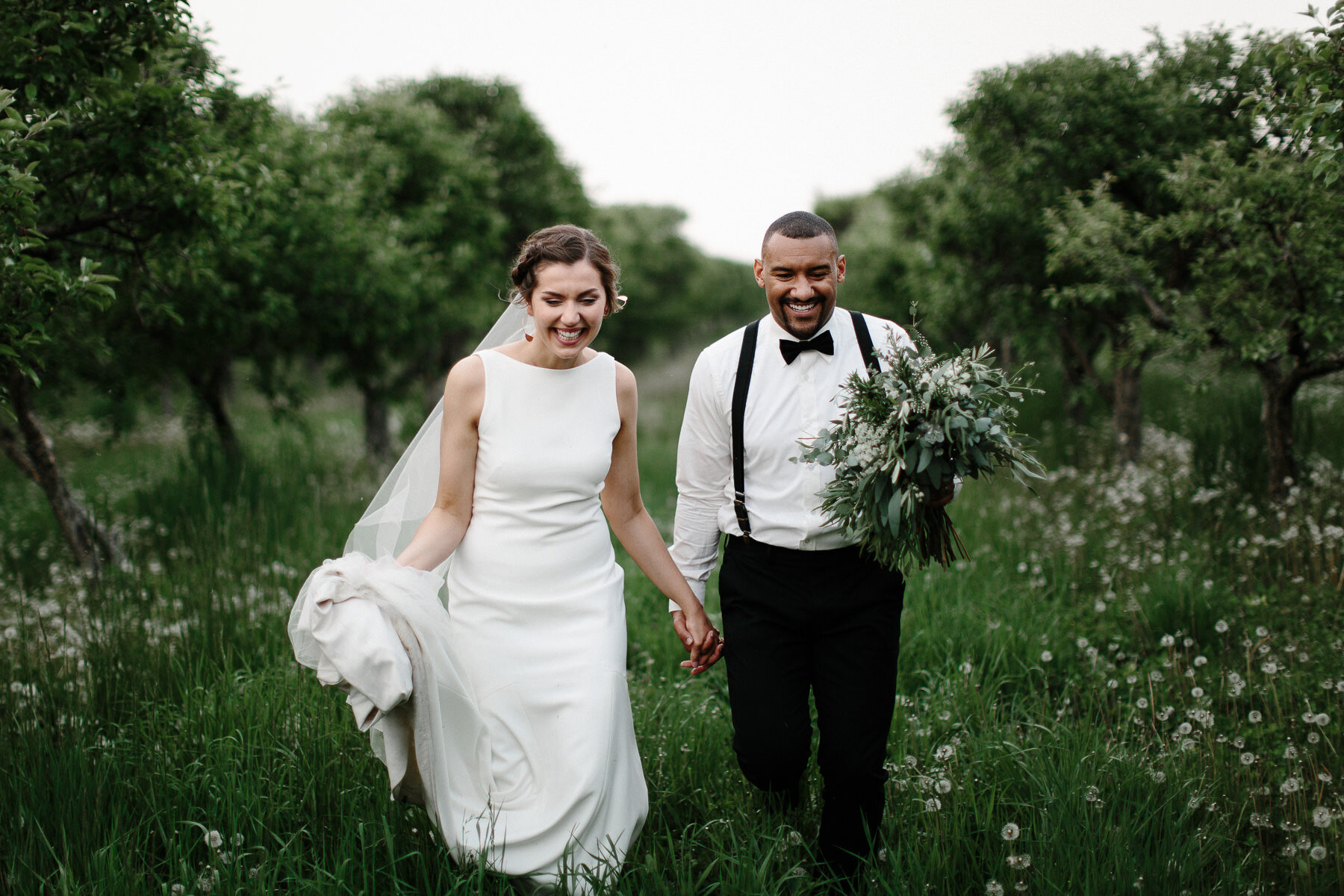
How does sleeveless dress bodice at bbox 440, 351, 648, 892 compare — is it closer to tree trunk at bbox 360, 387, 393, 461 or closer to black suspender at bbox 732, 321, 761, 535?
black suspender at bbox 732, 321, 761, 535

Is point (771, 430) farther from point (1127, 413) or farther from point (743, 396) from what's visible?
point (1127, 413)

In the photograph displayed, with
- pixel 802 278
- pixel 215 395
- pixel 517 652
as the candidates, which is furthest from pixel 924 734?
pixel 215 395

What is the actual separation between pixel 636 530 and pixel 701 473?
1.16 ft

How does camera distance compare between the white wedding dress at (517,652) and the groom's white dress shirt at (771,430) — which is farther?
the groom's white dress shirt at (771,430)

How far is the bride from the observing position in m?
2.76

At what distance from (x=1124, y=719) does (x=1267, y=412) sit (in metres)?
3.90

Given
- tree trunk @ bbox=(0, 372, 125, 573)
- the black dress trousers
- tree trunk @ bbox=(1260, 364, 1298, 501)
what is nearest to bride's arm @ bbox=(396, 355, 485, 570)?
the black dress trousers

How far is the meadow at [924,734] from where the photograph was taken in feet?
9.61

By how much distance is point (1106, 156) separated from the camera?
27.7ft

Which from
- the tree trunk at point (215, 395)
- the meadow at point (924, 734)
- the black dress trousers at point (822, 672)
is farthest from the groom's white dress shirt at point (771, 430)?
the tree trunk at point (215, 395)

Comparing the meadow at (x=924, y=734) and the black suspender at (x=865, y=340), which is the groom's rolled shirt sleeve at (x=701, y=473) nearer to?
the black suspender at (x=865, y=340)

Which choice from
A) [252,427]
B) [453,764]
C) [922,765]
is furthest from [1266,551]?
[252,427]

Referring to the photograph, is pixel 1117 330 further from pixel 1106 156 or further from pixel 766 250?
pixel 766 250

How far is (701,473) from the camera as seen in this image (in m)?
3.47
